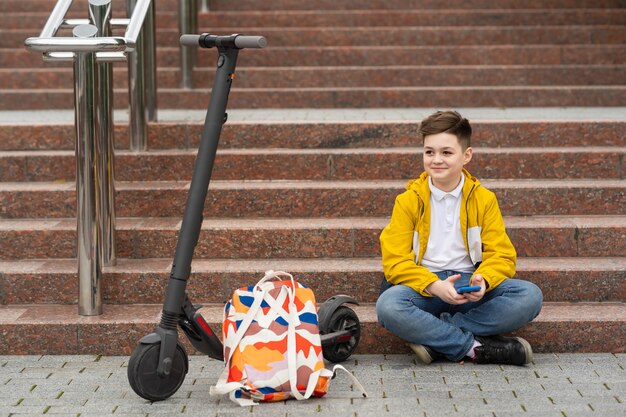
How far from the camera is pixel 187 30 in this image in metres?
8.15

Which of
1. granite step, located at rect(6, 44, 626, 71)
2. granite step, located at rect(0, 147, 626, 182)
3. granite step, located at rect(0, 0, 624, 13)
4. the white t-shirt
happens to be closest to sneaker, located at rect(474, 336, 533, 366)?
the white t-shirt

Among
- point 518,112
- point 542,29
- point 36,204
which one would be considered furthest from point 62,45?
point 542,29

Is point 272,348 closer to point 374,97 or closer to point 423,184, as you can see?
point 423,184

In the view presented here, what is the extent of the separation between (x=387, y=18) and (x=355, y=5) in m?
0.42

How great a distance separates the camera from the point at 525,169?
6289mm

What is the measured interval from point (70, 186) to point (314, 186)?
1.37 meters

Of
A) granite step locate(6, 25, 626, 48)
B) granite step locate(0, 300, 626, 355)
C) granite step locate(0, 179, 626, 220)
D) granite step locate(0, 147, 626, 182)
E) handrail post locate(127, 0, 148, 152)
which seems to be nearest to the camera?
granite step locate(0, 300, 626, 355)

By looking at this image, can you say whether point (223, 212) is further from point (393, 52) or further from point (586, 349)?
point (393, 52)

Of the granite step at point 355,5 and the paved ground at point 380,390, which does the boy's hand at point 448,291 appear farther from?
the granite step at point 355,5

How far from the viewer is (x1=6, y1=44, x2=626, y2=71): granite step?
8984mm

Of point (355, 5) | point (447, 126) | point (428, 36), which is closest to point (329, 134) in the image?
point (447, 126)

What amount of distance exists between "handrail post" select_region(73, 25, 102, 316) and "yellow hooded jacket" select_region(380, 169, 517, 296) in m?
1.32

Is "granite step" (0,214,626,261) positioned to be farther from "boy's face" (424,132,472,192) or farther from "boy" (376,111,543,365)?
"boy's face" (424,132,472,192)

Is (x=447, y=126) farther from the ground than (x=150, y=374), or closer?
farther from the ground
